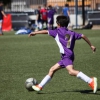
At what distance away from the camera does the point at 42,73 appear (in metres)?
12.5

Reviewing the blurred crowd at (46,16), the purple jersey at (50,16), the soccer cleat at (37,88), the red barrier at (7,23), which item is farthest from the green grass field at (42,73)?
the red barrier at (7,23)

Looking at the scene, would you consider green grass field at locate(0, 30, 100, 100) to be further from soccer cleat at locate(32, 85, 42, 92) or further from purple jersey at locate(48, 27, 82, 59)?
purple jersey at locate(48, 27, 82, 59)

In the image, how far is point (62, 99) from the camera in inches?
356

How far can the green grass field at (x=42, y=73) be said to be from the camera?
953cm

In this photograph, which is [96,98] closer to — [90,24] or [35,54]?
[35,54]

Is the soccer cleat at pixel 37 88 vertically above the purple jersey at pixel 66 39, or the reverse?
the purple jersey at pixel 66 39

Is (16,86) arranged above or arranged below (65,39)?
below

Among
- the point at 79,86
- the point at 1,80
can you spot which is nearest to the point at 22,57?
the point at 1,80

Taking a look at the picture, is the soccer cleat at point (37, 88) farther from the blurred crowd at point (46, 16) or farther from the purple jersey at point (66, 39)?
the blurred crowd at point (46, 16)

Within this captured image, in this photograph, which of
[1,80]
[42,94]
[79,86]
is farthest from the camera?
[1,80]

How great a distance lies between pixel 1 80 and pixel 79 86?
1.88 metres

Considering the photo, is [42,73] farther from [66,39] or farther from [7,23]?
[7,23]

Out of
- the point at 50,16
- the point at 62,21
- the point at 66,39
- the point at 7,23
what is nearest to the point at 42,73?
the point at 66,39

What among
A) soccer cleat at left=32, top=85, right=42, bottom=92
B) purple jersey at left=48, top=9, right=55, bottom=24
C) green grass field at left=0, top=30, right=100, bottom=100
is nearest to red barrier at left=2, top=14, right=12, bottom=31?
purple jersey at left=48, top=9, right=55, bottom=24
